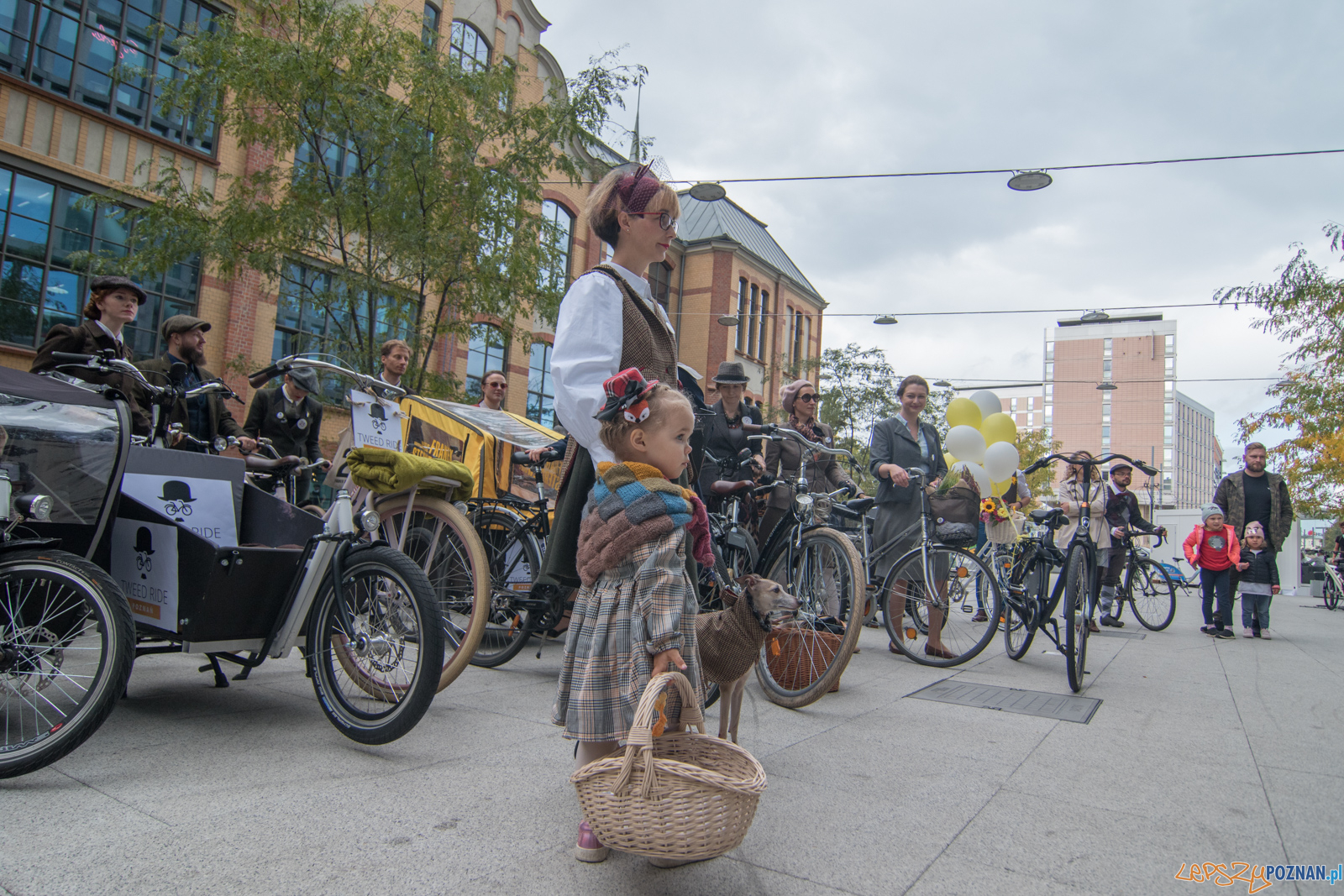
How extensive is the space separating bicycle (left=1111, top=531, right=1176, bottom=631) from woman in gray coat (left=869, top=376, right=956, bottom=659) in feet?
12.9

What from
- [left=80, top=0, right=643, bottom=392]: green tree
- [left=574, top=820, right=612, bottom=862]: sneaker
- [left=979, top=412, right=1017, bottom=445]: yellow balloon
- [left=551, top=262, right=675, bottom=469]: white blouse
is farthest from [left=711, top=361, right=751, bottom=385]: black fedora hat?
[left=979, top=412, right=1017, bottom=445]: yellow balloon

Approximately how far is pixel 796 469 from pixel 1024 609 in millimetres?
1860

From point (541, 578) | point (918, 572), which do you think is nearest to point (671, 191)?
point (541, 578)

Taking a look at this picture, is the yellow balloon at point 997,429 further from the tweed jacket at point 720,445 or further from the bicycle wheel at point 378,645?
the bicycle wheel at point 378,645

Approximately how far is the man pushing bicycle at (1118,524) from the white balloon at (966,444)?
232 cm

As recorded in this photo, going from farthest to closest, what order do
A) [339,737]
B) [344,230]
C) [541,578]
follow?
[344,230] < [339,737] < [541,578]

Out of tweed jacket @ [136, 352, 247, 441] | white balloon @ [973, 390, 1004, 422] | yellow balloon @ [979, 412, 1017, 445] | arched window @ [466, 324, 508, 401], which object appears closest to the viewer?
tweed jacket @ [136, 352, 247, 441]

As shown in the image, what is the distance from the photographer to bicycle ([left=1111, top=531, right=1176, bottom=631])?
8.64 metres

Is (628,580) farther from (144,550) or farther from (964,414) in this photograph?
(964,414)

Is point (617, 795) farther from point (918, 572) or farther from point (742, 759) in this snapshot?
point (918, 572)

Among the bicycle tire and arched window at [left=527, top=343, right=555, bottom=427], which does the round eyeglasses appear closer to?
the bicycle tire

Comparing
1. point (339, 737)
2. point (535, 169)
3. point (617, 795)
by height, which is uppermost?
point (535, 169)

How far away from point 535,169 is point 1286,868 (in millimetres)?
9367

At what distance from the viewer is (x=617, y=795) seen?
1.73 meters
